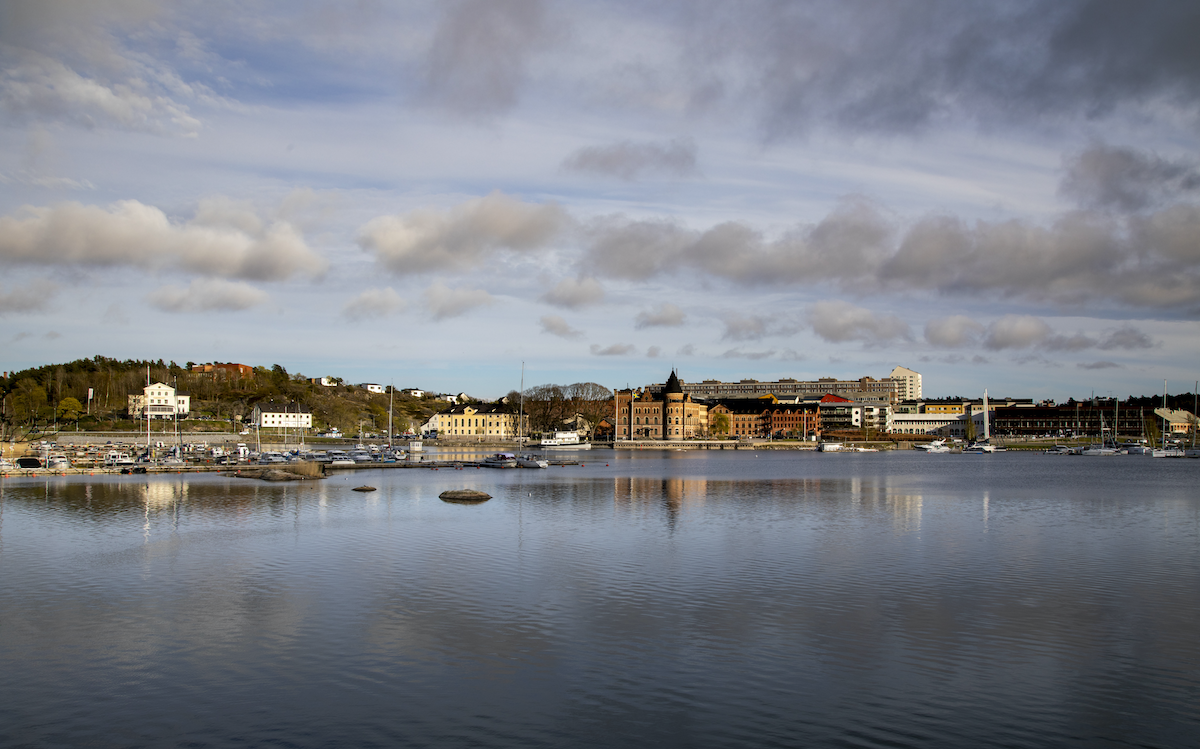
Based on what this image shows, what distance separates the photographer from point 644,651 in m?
18.4

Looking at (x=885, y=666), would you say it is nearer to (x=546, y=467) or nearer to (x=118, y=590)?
(x=118, y=590)

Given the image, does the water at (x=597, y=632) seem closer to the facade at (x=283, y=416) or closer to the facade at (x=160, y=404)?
the facade at (x=160, y=404)

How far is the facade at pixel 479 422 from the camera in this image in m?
182

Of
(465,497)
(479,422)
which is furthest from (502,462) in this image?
(479,422)

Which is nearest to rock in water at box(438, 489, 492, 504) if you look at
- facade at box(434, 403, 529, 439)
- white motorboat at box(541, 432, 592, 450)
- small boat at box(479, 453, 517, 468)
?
small boat at box(479, 453, 517, 468)

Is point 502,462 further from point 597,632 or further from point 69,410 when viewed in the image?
point 69,410

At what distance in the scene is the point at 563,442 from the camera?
160 metres

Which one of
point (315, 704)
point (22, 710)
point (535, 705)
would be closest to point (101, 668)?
point (22, 710)

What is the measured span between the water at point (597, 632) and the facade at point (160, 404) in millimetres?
127330

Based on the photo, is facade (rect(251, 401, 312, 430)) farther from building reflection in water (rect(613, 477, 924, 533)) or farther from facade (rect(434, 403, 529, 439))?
building reflection in water (rect(613, 477, 924, 533))

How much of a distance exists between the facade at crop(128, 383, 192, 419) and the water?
127330 millimetres

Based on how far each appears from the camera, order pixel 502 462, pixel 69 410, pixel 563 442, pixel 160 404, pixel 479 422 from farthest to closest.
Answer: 1. pixel 479 422
2. pixel 160 404
3. pixel 563 442
4. pixel 69 410
5. pixel 502 462

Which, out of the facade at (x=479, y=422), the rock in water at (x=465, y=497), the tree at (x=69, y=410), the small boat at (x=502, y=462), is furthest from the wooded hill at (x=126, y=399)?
the rock in water at (x=465, y=497)

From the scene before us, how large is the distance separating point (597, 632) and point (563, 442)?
14091 cm
